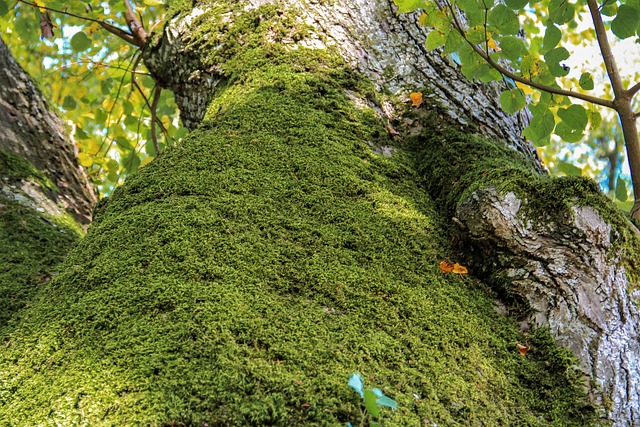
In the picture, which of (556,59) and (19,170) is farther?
(19,170)

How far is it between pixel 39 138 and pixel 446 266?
7.81ft

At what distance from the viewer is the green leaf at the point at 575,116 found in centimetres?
202

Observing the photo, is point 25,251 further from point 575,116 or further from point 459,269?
point 575,116

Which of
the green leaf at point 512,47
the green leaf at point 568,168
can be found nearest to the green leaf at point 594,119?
the green leaf at point 568,168

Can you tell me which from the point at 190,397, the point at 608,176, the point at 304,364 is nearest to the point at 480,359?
the point at 304,364

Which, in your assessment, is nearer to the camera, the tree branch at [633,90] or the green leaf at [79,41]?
the tree branch at [633,90]

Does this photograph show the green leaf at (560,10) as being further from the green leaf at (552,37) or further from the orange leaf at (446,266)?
the orange leaf at (446,266)

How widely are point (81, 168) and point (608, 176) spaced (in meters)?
13.9

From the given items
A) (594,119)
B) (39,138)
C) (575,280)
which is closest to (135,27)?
(39,138)

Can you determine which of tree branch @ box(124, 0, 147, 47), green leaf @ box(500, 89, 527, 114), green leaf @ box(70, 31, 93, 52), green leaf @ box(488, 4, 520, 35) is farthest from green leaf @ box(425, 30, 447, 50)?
green leaf @ box(70, 31, 93, 52)

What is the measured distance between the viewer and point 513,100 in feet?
6.83

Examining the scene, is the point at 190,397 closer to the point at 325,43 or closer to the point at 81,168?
the point at 325,43

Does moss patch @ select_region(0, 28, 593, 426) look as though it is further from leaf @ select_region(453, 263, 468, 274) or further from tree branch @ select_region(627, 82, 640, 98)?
tree branch @ select_region(627, 82, 640, 98)

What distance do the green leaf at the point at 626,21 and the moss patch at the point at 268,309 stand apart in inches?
36.1
